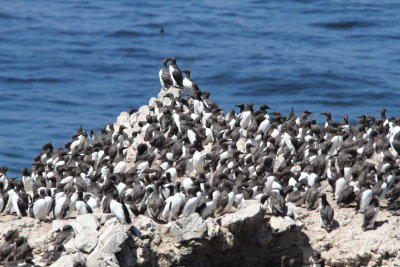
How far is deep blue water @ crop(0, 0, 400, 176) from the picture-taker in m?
50.8

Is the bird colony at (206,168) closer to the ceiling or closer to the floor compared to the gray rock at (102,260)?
closer to the ceiling

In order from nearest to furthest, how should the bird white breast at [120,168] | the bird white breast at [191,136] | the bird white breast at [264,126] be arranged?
1. the bird white breast at [120,168]
2. the bird white breast at [191,136]
3. the bird white breast at [264,126]

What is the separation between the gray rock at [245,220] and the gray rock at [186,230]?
67cm

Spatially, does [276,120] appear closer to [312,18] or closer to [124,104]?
[124,104]

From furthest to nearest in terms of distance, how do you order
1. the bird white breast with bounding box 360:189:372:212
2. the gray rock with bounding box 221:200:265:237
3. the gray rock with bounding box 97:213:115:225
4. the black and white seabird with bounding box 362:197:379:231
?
1. the bird white breast with bounding box 360:189:372:212
2. the black and white seabird with bounding box 362:197:379:231
3. the gray rock with bounding box 221:200:265:237
4. the gray rock with bounding box 97:213:115:225

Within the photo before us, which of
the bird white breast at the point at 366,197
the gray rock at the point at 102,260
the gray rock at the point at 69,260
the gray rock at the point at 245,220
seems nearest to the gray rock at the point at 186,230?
the gray rock at the point at 245,220

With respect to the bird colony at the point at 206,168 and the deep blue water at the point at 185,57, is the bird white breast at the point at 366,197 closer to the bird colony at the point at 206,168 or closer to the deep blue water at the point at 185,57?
the bird colony at the point at 206,168

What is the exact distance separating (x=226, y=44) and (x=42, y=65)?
12.3 m

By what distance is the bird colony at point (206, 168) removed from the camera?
62.0ft

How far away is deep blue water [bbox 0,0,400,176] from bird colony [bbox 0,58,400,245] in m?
19.1

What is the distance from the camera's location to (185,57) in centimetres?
6162

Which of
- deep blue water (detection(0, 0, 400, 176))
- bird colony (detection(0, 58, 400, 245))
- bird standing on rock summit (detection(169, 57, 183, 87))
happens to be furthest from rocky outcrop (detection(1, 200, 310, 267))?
deep blue water (detection(0, 0, 400, 176))

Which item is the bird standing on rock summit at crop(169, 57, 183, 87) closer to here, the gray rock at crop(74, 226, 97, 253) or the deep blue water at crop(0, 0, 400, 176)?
the gray rock at crop(74, 226, 97, 253)

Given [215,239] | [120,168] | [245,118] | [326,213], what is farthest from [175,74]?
[215,239]
